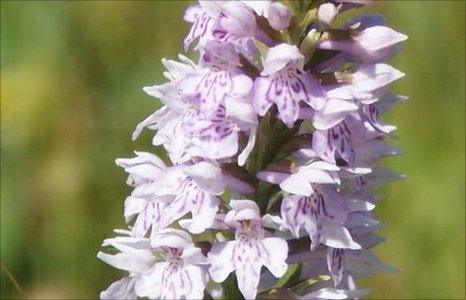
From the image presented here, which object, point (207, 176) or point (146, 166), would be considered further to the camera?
point (146, 166)

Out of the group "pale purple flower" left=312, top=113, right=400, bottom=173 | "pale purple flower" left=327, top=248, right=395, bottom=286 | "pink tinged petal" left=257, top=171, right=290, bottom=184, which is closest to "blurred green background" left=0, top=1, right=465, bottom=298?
"pale purple flower" left=327, top=248, right=395, bottom=286

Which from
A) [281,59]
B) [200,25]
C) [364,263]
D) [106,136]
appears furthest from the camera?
[106,136]

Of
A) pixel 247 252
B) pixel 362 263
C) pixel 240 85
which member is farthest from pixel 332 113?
pixel 362 263

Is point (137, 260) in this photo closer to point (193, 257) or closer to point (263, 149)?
point (193, 257)

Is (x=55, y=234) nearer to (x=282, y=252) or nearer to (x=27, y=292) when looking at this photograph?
(x=27, y=292)

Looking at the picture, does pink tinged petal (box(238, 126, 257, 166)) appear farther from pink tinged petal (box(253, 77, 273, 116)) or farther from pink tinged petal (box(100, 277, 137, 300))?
pink tinged petal (box(100, 277, 137, 300))

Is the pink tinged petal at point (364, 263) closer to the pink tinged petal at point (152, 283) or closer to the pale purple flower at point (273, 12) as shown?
the pink tinged petal at point (152, 283)
